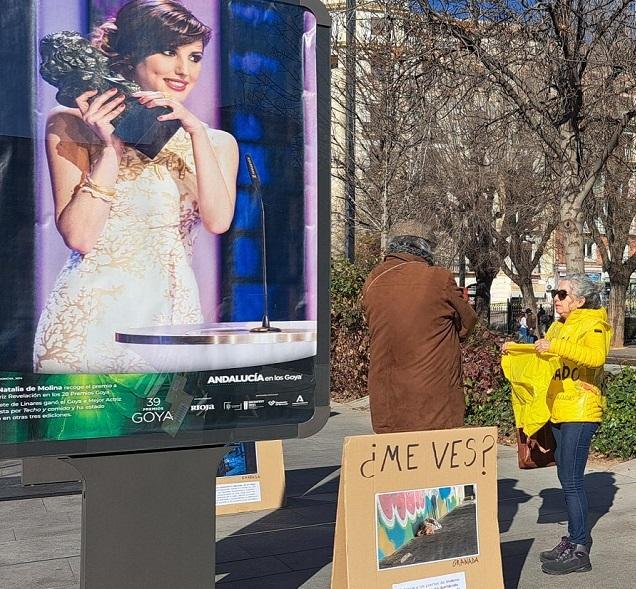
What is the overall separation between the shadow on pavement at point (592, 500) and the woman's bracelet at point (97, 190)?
395 centimetres

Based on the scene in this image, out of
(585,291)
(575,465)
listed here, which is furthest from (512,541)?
(585,291)

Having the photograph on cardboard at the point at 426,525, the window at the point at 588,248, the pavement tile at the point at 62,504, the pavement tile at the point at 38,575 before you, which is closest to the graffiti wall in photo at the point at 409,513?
the photograph on cardboard at the point at 426,525

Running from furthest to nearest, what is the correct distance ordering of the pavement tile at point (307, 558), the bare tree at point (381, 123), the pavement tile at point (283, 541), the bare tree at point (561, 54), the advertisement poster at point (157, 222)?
the bare tree at point (381, 123), the bare tree at point (561, 54), the pavement tile at point (283, 541), the pavement tile at point (307, 558), the advertisement poster at point (157, 222)

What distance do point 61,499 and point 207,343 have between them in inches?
162

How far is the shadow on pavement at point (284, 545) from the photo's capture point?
16.9ft

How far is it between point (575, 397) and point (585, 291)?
0.62 m

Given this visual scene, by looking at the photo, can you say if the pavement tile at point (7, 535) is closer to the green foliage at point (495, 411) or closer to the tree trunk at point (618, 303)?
the green foliage at point (495, 411)

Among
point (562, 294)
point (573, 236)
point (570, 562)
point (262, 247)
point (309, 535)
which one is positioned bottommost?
point (309, 535)

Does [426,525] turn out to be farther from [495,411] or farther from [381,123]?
[381,123]

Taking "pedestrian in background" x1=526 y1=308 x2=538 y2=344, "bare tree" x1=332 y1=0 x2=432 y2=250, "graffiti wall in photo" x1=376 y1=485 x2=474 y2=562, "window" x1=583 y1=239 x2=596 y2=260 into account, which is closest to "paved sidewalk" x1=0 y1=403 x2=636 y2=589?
"graffiti wall in photo" x1=376 y1=485 x2=474 y2=562

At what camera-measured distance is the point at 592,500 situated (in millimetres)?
7148

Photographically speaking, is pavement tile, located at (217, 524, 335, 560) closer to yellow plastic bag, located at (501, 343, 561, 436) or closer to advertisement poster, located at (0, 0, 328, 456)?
yellow plastic bag, located at (501, 343, 561, 436)

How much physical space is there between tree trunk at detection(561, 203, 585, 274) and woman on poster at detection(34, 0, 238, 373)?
7179 mm

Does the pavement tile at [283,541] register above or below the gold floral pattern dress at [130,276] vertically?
below
